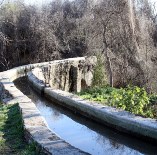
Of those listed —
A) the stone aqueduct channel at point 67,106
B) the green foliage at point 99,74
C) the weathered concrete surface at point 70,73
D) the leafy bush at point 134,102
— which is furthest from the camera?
the weathered concrete surface at point 70,73

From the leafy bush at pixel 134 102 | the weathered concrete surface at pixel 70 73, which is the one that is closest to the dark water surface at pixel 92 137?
the leafy bush at pixel 134 102

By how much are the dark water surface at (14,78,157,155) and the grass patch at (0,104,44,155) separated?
1041 millimetres

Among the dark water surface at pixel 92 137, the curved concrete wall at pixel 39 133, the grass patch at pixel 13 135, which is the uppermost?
the curved concrete wall at pixel 39 133

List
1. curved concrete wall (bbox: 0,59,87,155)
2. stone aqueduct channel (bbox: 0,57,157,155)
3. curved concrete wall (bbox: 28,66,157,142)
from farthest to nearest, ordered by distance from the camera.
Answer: curved concrete wall (bbox: 28,66,157,142) < stone aqueduct channel (bbox: 0,57,157,155) < curved concrete wall (bbox: 0,59,87,155)

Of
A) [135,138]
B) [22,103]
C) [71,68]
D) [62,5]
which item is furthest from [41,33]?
[135,138]

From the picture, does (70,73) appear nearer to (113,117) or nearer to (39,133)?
(113,117)

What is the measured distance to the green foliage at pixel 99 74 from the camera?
17516 mm

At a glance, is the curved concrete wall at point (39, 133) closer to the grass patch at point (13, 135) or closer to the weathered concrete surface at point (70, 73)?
the grass patch at point (13, 135)

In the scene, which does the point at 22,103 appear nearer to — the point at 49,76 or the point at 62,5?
the point at 49,76

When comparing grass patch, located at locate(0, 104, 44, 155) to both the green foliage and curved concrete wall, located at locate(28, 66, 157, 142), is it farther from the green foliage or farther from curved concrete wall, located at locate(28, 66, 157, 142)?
the green foliage

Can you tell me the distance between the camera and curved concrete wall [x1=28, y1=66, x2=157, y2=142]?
7.80 meters

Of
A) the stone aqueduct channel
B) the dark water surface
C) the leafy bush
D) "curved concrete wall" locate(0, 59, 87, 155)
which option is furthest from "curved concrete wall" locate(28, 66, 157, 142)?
"curved concrete wall" locate(0, 59, 87, 155)

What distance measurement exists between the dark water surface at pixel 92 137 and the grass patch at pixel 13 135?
1.04m

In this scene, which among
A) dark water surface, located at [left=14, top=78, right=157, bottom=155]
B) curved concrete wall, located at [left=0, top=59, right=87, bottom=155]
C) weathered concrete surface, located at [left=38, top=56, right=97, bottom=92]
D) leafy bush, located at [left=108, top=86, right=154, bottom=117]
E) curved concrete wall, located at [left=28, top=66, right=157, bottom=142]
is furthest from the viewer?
weathered concrete surface, located at [left=38, top=56, right=97, bottom=92]
